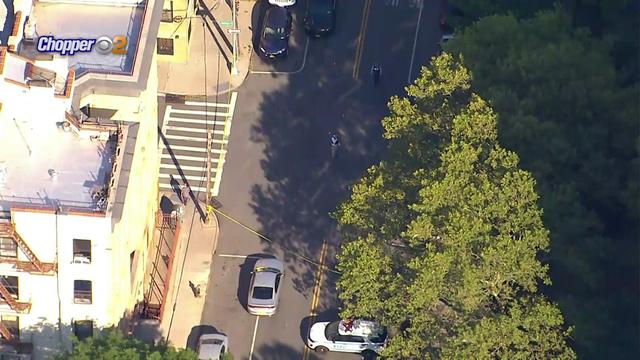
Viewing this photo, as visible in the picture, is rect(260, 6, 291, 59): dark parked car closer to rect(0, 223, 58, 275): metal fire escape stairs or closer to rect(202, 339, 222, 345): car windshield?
rect(202, 339, 222, 345): car windshield

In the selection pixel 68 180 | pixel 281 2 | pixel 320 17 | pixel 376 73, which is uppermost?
pixel 281 2

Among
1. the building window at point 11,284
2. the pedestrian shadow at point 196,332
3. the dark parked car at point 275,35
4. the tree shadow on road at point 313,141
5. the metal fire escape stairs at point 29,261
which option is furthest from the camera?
the dark parked car at point 275,35

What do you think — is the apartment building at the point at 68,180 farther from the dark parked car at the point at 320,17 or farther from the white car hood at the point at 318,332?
the dark parked car at the point at 320,17

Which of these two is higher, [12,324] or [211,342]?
[12,324]

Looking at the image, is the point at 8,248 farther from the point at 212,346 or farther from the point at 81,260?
the point at 212,346

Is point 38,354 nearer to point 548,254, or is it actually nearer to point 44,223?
point 44,223

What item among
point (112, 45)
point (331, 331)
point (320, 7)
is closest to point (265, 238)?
point (331, 331)

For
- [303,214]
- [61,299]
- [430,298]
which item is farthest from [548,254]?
[61,299]

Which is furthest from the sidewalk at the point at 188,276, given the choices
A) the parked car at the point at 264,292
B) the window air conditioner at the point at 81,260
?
the window air conditioner at the point at 81,260
